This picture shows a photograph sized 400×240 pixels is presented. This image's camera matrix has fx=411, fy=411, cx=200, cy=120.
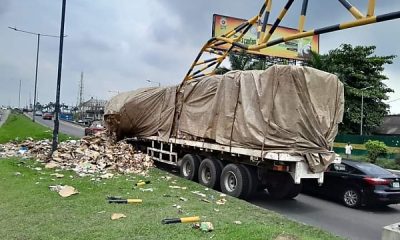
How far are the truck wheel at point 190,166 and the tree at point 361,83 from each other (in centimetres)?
2713

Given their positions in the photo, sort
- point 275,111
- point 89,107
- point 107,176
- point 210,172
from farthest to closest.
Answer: point 89,107
point 107,176
point 210,172
point 275,111

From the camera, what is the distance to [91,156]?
579 inches

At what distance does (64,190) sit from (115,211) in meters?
2.27

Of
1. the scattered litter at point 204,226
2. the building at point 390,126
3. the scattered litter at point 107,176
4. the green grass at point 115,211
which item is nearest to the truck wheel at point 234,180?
the green grass at point 115,211

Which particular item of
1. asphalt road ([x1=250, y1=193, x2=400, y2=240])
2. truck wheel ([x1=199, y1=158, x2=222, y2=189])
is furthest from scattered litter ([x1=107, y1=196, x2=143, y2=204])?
asphalt road ([x1=250, y1=193, x2=400, y2=240])

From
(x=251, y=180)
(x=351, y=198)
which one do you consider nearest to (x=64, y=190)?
(x=251, y=180)

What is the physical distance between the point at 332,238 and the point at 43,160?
36.6 ft

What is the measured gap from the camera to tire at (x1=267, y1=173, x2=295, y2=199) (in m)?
11.0

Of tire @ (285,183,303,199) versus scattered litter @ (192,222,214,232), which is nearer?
scattered litter @ (192,222,214,232)

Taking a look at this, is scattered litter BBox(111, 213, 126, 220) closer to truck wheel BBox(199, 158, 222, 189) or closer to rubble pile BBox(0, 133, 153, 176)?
truck wheel BBox(199, 158, 222, 189)

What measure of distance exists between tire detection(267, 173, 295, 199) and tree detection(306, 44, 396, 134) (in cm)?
2800

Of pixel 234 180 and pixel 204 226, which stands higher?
pixel 234 180

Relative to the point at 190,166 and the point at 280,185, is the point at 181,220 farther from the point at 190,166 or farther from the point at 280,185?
the point at 190,166

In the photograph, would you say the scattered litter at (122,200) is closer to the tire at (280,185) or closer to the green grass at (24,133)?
the tire at (280,185)
